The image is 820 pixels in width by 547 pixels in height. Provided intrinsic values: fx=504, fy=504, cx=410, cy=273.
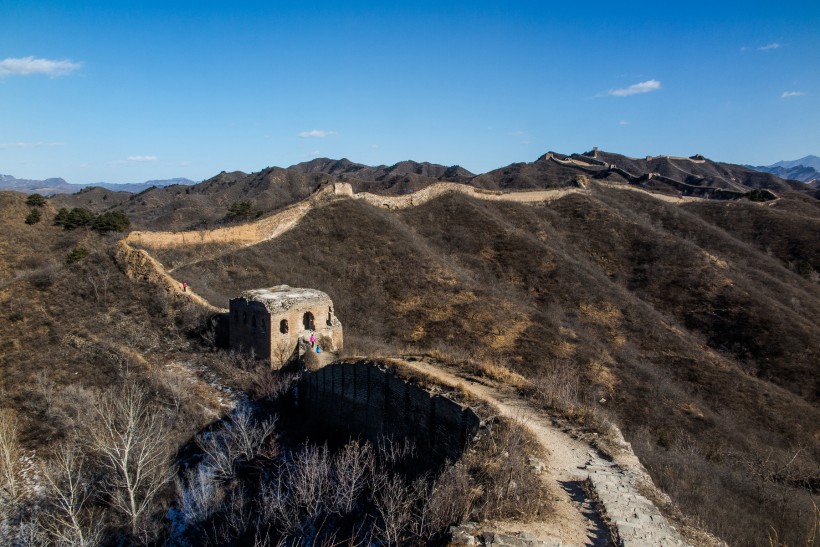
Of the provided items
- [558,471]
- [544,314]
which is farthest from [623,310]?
[558,471]

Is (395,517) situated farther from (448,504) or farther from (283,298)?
(283,298)

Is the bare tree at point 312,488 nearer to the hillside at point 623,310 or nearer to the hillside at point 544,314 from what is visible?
the hillside at point 544,314

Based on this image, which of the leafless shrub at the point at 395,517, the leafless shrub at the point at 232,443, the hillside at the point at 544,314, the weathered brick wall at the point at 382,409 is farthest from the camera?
the hillside at the point at 544,314

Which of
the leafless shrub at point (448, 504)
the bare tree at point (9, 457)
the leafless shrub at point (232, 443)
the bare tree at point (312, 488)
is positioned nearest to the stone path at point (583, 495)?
the leafless shrub at point (448, 504)

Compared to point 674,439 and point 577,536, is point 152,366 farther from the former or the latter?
point 674,439

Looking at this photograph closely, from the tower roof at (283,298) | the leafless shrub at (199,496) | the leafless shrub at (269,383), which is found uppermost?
the tower roof at (283,298)

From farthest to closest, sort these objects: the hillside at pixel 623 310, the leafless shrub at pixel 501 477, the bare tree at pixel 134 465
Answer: the hillside at pixel 623 310 → the bare tree at pixel 134 465 → the leafless shrub at pixel 501 477

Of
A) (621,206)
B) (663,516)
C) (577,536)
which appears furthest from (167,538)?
(621,206)

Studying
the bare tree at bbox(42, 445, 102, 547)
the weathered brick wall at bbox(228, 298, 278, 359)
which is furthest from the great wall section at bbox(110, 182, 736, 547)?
the bare tree at bbox(42, 445, 102, 547)
